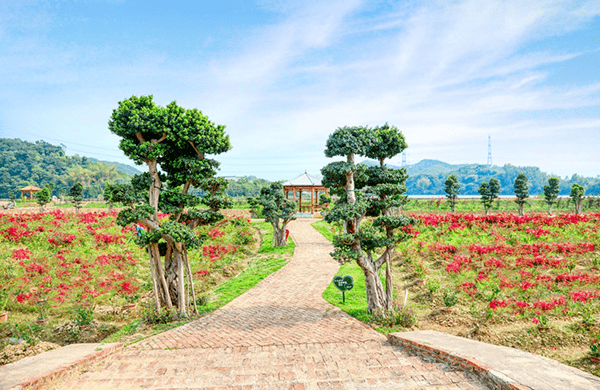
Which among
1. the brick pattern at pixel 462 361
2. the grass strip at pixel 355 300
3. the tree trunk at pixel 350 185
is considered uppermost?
the tree trunk at pixel 350 185

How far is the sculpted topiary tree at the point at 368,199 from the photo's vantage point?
820cm

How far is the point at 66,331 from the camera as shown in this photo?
7938 millimetres

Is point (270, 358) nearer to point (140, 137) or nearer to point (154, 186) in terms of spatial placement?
point (154, 186)

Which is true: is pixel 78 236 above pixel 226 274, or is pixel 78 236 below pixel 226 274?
above

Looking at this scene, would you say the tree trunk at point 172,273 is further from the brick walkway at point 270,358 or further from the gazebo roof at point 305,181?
the gazebo roof at point 305,181

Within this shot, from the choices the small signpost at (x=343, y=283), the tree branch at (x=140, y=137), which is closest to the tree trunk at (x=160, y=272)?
the tree branch at (x=140, y=137)

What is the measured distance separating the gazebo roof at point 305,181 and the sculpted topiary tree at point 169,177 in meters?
21.1

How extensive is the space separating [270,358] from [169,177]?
18.7 ft

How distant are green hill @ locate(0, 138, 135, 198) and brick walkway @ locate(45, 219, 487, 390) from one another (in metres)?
81.3

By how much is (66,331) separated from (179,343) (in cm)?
337

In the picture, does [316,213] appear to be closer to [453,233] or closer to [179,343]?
[453,233]

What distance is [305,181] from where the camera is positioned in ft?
101

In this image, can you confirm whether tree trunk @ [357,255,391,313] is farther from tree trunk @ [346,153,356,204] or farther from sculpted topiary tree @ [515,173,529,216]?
sculpted topiary tree @ [515,173,529,216]

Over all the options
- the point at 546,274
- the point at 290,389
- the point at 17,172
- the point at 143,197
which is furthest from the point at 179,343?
the point at 17,172
